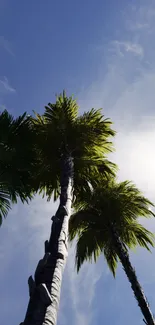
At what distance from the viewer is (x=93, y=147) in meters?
11.4

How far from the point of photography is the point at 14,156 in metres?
9.77

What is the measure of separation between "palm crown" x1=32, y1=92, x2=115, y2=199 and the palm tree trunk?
2097 mm

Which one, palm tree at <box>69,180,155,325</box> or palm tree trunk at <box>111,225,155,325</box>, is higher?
palm tree at <box>69,180,155,325</box>

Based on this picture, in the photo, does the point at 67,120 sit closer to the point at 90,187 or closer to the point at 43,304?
the point at 90,187

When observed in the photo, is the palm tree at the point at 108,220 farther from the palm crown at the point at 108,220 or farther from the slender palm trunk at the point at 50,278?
the slender palm trunk at the point at 50,278

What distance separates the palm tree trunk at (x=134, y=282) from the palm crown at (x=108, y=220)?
0.60 metres

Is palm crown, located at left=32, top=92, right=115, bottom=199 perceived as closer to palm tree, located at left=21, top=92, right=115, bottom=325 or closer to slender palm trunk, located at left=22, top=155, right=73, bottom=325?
palm tree, located at left=21, top=92, right=115, bottom=325

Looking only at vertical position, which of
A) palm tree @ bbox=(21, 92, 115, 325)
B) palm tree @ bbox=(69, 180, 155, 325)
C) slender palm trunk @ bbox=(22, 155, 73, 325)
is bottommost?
slender palm trunk @ bbox=(22, 155, 73, 325)

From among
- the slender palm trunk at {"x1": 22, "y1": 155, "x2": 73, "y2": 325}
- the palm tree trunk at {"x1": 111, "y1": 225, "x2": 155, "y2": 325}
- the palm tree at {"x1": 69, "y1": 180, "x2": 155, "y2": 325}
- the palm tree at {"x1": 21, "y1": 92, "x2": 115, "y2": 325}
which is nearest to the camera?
the slender palm trunk at {"x1": 22, "y1": 155, "x2": 73, "y2": 325}

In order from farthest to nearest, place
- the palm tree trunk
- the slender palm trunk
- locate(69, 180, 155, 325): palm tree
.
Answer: locate(69, 180, 155, 325): palm tree
the palm tree trunk
the slender palm trunk

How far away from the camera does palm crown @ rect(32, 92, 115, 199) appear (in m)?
10.5

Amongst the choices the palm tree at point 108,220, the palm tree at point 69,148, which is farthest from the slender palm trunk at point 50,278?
the palm tree at point 108,220

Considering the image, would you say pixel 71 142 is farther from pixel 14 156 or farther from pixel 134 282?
pixel 134 282

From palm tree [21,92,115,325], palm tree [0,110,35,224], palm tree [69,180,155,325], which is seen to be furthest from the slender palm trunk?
palm tree [69,180,155,325]
